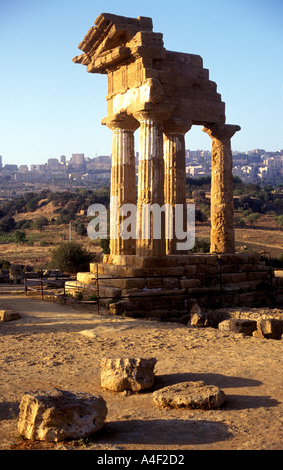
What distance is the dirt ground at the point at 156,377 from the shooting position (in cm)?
539

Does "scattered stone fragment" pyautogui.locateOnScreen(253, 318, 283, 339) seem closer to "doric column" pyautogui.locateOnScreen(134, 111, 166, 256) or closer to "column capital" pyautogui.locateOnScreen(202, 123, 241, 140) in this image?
"doric column" pyautogui.locateOnScreen(134, 111, 166, 256)

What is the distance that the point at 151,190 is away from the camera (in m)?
15.6

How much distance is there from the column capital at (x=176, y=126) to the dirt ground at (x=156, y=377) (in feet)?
21.1

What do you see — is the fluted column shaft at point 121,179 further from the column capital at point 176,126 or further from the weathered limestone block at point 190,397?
the weathered limestone block at point 190,397

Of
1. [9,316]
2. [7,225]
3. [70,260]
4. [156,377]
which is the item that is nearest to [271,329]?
[156,377]

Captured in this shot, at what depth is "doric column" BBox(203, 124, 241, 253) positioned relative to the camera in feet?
59.3

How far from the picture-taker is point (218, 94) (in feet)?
58.2

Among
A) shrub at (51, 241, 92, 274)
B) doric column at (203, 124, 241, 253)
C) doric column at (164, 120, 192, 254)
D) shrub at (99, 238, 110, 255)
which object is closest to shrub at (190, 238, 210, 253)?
shrub at (99, 238, 110, 255)

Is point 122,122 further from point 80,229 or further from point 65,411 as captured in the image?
point 80,229

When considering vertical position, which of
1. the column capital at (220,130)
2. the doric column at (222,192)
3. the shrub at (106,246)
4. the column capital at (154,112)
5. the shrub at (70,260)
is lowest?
the shrub at (70,260)

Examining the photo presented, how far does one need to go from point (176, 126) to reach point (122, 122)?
5.72ft

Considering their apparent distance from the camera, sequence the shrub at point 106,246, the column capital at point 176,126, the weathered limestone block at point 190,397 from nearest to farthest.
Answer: the weathered limestone block at point 190,397, the column capital at point 176,126, the shrub at point 106,246

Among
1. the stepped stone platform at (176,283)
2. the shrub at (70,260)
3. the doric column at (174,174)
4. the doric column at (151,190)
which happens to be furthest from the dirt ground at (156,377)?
the shrub at (70,260)

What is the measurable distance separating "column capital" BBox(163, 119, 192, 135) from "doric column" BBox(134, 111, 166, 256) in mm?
1096
